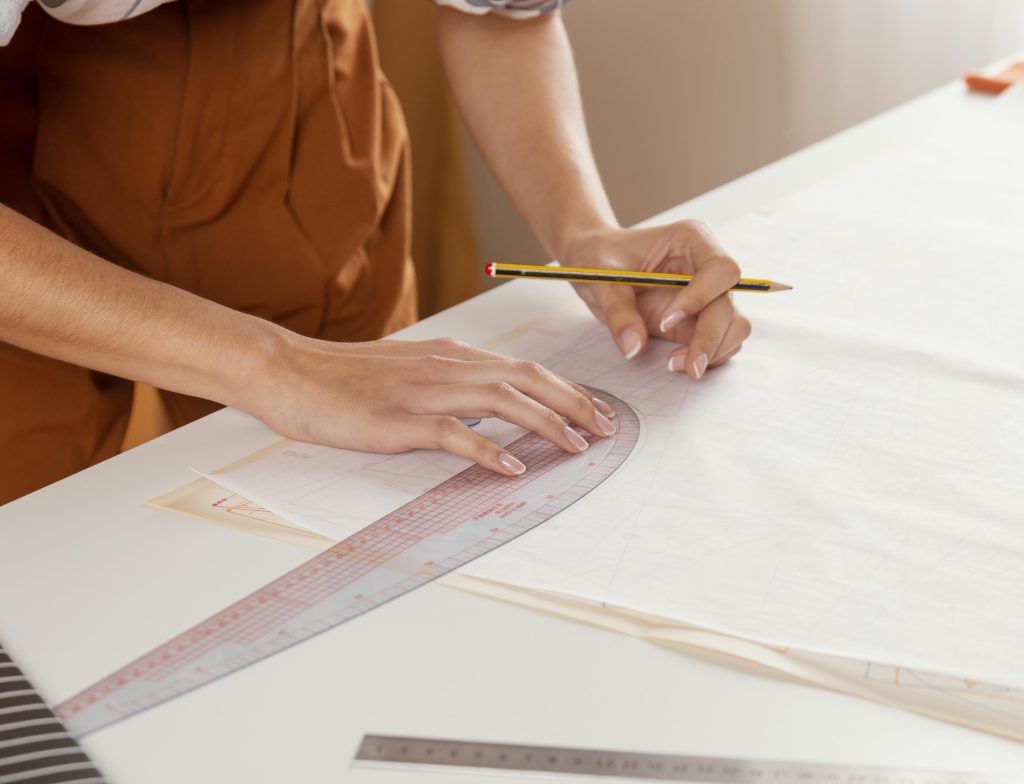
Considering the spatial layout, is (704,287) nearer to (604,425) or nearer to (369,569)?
(604,425)

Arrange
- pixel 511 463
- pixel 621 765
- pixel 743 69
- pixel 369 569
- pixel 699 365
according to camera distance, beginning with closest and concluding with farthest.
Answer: pixel 621 765, pixel 369 569, pixel 511 463, pixel 699 365, pixel 743 69

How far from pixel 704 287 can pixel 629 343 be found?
0.08 metres

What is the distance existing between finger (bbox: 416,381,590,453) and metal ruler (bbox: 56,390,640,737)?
0.5 inches

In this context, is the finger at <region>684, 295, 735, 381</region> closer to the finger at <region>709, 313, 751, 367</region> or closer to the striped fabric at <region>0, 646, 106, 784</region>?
the finger at <region>709, 313, 751, 367</region>

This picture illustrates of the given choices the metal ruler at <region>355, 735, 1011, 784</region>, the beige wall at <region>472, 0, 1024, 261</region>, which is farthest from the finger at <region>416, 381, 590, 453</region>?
the beige wall at <region>472, 0, 1024, 261</region>

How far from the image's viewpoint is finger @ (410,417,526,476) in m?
0.77

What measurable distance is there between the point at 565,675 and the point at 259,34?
0.83 meters

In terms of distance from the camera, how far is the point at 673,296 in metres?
0.99

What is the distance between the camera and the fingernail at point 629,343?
3.00 feet

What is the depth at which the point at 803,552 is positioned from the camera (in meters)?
0.67

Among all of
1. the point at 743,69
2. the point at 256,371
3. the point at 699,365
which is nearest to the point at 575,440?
the point at 699,365

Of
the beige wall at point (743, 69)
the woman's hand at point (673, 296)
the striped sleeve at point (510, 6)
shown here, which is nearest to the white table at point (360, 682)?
the woman's hand at point (673, 296)

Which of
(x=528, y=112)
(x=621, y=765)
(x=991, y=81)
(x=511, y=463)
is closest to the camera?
(x=621, y=765)

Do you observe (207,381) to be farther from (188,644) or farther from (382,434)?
(188,644)
